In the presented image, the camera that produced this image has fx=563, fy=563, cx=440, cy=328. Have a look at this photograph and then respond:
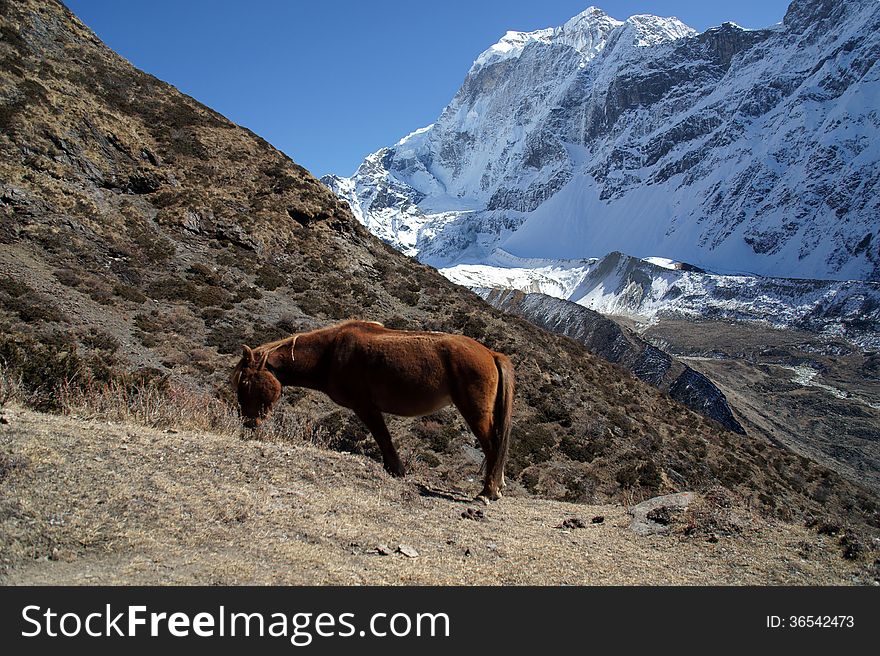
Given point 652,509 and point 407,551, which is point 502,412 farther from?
point 407,551

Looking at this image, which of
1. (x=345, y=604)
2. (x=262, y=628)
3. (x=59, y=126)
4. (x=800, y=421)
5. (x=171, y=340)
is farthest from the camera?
(x=800, y=421)

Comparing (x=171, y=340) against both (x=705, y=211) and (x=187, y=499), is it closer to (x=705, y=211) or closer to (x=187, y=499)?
(x=187, y=499)

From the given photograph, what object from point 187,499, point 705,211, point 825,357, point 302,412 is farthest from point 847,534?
point 705,211

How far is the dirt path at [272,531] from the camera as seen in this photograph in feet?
13.6

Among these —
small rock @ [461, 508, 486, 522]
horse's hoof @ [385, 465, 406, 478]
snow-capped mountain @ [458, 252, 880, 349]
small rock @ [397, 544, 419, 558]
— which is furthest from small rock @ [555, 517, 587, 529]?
snow-capped mountain @ [458, 252, 880, 349]

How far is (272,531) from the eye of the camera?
4945 millimetres

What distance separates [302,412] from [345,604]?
42.1 feet

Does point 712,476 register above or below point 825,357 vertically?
below

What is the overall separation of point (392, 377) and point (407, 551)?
2.62 metres

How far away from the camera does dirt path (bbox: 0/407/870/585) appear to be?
4.14 meters

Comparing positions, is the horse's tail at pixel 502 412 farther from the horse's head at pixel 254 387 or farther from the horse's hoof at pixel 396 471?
the horse's head at pixel 254 387

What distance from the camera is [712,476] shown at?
21.6 meters

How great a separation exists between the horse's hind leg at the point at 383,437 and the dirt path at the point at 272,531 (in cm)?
69

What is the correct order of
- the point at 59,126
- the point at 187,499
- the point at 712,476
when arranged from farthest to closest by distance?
1. the point at 59,126
2. the point at 712,476
3. the point at 187,499
